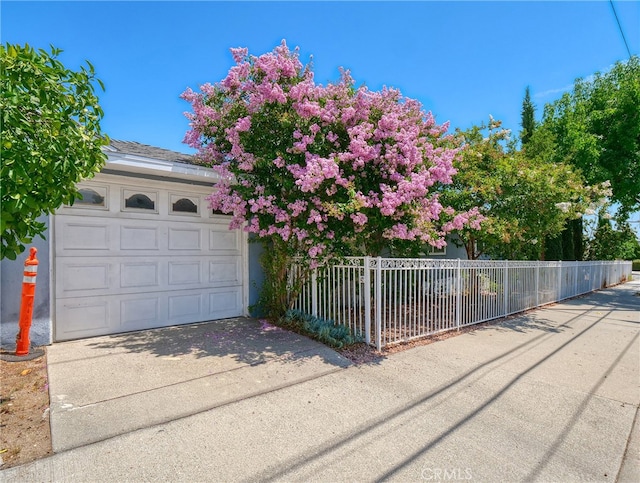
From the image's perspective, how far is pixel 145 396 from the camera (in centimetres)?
354

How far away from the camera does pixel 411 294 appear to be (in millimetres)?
5836

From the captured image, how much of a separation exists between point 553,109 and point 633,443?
1654 cm

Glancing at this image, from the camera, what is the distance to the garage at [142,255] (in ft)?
17.0

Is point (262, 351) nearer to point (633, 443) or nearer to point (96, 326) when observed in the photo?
point (96, 326)

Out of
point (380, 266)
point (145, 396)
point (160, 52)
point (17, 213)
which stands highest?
point (160, 52)

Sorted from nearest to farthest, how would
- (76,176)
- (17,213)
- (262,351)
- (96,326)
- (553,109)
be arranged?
(17,213)
(76,176)
(262,351)
(96,326)
(553,109)

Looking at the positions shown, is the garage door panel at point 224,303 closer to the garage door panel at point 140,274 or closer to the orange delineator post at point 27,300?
the garage door panel at point 140,274

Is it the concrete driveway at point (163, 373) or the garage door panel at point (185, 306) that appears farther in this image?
the garage door panel at point (185, 306)

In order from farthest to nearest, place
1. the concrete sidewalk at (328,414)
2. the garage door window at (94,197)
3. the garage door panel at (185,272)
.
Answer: the garage door panel at (185,272), the garage door window at (94,197), the concrete sidewalk at (328,414)

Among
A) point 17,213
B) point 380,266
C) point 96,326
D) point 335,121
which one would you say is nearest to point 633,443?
point 380,266

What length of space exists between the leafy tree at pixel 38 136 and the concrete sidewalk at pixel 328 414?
1716 millimetres

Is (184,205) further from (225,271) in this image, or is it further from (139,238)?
(225,271)

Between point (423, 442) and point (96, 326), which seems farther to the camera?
point (96, 326)

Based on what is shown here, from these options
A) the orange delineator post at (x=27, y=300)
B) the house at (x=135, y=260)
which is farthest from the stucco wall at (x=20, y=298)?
the orange delineator post at (x=27, y=300)
